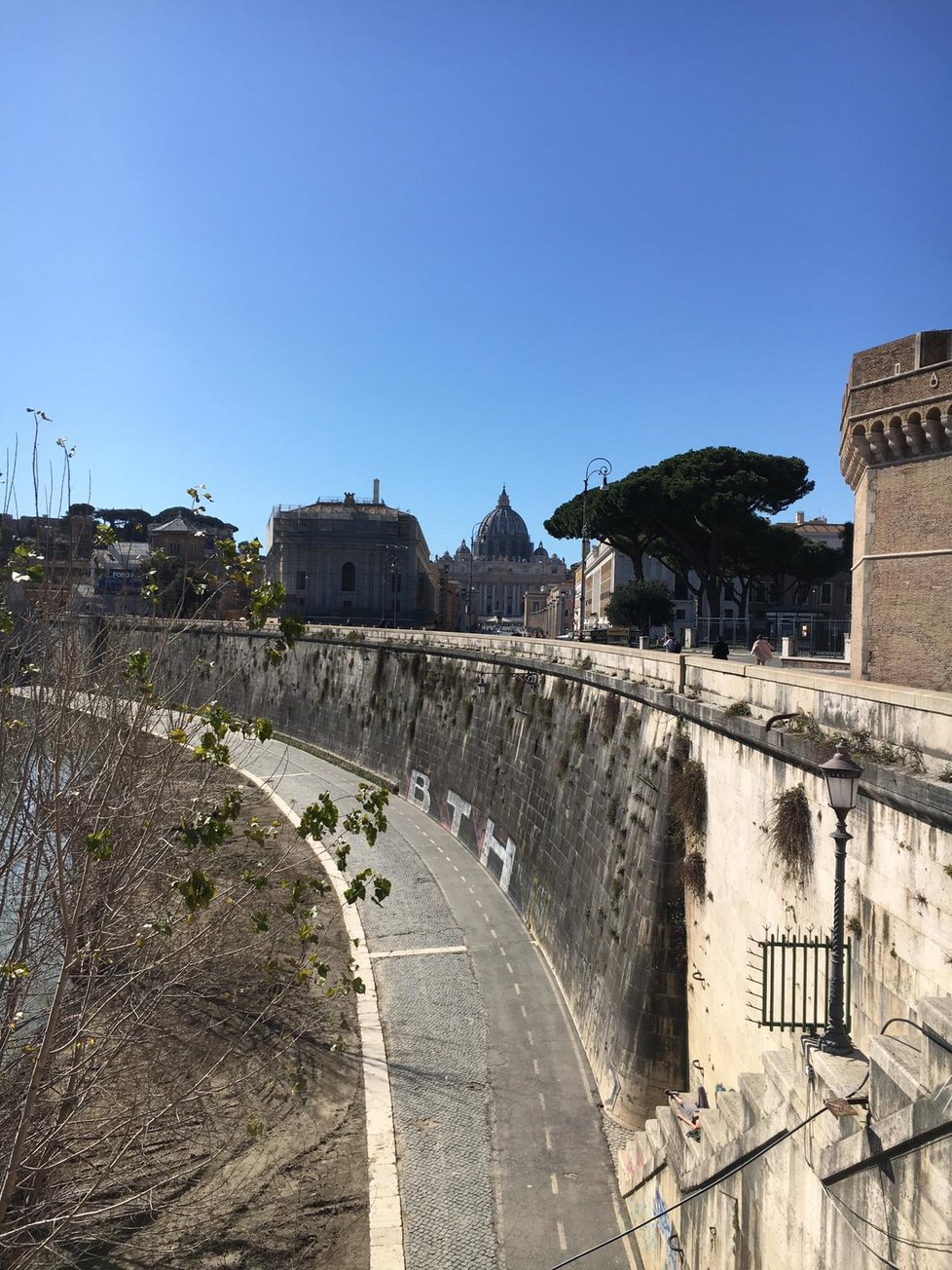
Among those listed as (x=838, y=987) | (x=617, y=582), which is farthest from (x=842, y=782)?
(x=617, y=582)

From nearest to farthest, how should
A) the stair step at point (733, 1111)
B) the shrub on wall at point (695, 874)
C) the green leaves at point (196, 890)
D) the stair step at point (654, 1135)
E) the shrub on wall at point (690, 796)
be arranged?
the green leaves at point (196, 890), the stair step at point (733, 1111), the stair step at point (654, 1135), the shrub on wall at point (695, 874), the shrub on wall at point (690, 796)

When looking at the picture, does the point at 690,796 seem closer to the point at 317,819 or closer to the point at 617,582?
the point at 317,819

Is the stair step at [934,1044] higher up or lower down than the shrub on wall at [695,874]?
higher up

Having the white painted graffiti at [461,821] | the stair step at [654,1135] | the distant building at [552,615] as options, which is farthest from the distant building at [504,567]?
the stair step at [654,1135]

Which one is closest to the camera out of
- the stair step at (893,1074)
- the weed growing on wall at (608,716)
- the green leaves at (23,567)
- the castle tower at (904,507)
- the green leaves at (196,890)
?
the stair step at (893,1074)

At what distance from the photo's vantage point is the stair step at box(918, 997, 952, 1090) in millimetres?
4047

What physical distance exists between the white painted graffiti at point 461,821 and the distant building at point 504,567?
10301 centimetres

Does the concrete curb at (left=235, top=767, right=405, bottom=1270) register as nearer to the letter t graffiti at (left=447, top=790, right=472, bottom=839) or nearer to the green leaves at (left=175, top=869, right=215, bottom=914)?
the green leaves at (left=175, top=869, right=215, bottom=914)

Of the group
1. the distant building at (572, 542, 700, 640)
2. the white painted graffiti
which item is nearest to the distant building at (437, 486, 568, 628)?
the distant building at (572, 542, 700, 640)

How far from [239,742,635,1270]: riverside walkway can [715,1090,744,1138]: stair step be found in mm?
4177

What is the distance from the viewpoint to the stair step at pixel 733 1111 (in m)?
6.55

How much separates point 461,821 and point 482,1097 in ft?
39.2

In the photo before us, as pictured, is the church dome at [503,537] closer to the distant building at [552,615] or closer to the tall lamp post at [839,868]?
the distant building at [552,615]

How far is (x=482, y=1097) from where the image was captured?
12.7 m
